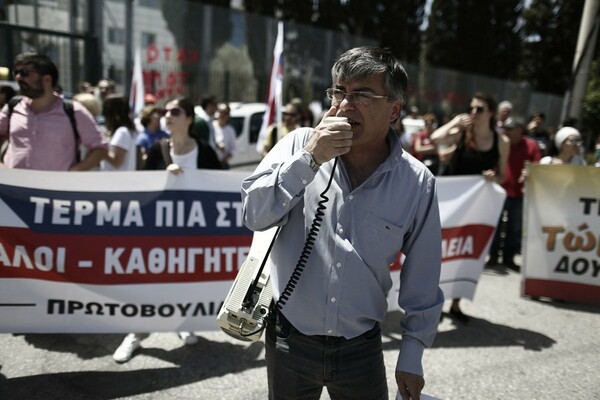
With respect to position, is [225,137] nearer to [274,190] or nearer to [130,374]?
[130,374]

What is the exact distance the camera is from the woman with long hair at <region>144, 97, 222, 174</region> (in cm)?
418

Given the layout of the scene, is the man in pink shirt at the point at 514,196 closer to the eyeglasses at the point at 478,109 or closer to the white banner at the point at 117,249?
the eyeglasses at the point at 478,109

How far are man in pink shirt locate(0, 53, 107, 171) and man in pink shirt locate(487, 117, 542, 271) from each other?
517 cm

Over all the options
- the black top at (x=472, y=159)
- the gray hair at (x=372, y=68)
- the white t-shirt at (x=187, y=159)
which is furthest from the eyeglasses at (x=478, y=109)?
the gray hair at (x=372, y=68)

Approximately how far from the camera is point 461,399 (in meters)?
3.42

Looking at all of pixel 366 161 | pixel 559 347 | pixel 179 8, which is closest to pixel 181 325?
pixel 366 161

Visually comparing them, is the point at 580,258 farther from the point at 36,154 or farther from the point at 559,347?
the point at 36,154

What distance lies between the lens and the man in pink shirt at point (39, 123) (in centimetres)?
388

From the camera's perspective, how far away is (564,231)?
5293mm

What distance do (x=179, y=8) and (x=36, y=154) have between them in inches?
542

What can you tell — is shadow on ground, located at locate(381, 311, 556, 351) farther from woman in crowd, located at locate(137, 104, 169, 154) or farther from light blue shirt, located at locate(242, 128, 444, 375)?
woman in crowd, located at locate(137, 104, 169, 154)

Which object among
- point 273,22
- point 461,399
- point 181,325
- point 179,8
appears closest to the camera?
point 461,399

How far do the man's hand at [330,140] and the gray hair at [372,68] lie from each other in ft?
0.71

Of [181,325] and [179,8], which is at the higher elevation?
[179,8]
